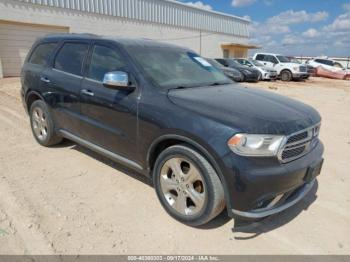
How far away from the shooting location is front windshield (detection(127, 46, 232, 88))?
334 cm

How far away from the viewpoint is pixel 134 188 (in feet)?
12.0

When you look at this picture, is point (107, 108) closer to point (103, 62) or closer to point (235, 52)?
point (103, 62)

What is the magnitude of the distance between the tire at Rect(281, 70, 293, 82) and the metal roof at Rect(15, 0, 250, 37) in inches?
351

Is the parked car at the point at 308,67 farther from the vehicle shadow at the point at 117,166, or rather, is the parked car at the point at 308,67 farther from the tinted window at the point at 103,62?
the tinted window at the point at 103,62

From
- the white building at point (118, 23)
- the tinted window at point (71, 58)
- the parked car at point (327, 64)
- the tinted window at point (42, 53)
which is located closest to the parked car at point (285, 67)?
the parked car at point (327, 64)


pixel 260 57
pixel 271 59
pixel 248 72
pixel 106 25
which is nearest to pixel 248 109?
pixel 248 72

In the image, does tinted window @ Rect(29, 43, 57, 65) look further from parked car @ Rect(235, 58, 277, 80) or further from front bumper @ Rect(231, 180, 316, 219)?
parked car @ Rect(235, 58, 277, 80)

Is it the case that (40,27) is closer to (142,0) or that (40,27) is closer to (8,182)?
(142,0)

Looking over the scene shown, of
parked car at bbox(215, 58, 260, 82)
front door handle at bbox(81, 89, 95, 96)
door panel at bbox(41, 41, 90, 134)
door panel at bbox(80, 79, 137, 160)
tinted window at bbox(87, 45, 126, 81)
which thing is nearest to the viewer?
door panel at bbox(80, 79, 137, 160)

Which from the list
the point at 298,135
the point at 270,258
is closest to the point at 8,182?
the point at 270,258

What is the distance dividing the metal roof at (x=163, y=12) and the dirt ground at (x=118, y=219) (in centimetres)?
1442

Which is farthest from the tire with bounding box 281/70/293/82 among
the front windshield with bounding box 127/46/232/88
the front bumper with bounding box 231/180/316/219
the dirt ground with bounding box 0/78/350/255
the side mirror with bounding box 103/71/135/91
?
the side mirror with bounding box 103/71/135/91

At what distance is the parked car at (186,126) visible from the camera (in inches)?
99.0

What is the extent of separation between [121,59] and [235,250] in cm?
237
